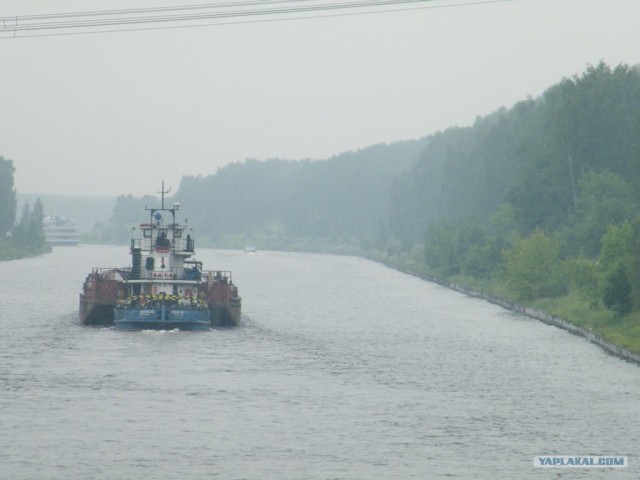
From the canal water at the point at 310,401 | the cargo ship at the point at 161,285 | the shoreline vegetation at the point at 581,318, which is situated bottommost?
the canal water at the point at 310,401

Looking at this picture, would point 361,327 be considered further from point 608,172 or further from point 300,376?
point 608,172

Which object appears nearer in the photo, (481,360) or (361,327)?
(481,360)

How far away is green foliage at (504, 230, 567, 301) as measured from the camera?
345 feet

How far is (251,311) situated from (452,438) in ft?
187

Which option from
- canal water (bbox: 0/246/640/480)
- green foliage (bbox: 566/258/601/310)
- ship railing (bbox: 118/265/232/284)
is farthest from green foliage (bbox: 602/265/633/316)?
ship railing (bbox: 118/265/232/284)

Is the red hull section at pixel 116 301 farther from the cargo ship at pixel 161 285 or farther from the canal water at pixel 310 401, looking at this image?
the canal water at pixel 310 401

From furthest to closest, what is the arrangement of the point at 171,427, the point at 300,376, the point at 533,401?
the point at 300,376
the point at 533,401
the point at 171,427

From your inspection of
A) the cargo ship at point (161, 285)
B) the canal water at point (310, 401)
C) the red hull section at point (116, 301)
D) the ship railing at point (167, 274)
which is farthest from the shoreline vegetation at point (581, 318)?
the ship railing at point (167, 274)

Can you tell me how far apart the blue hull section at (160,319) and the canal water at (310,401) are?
66.6 inches

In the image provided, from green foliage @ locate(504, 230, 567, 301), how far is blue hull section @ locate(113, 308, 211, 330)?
3623cm

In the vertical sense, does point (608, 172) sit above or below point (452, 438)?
above

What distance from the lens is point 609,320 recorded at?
8025 cm

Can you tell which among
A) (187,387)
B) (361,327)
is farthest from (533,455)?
(361,327)

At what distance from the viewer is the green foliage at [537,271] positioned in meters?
105
